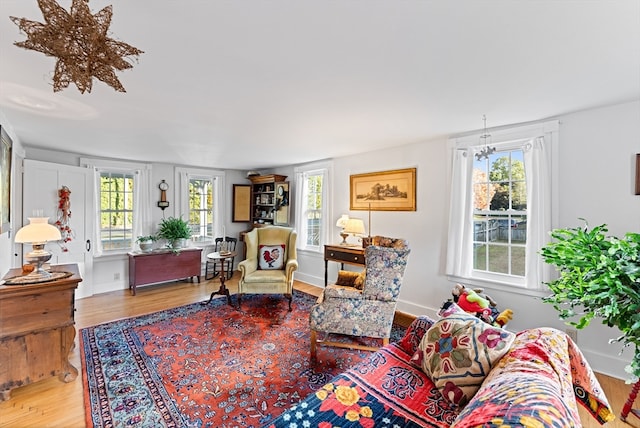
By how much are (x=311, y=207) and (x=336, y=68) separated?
363 centimetres

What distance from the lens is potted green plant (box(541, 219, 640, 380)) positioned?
1298 mm

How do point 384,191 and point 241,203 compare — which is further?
point 241,203

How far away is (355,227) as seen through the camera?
13.2 feet

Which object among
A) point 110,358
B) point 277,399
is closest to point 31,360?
point 110,358

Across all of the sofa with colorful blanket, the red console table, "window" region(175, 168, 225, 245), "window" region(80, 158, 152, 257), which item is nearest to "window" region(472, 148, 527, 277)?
the sofa with colorful blanket

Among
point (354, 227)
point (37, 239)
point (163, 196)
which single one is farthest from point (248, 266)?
point (163, 196)

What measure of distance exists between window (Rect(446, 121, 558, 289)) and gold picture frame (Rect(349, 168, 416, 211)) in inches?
22.3

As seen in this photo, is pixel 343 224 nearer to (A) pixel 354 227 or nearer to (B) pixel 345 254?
(A) pixel 354 227

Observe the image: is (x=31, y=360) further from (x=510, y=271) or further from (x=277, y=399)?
(x=510, y=271)

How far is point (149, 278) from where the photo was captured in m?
4.61

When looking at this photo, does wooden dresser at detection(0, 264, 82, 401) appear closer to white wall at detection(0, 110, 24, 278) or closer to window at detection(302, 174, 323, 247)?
white wall at detection(0, 110, 24, 278)

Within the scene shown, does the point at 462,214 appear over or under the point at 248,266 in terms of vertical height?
over

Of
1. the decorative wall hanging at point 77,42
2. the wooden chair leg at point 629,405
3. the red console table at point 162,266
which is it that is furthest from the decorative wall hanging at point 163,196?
the wooden chair leg at point 629,405

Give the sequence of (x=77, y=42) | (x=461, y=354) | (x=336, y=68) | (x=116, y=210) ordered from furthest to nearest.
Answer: (x=116, y=210)
(x=336, y=68)
(x=461, y=354)
(x=77, y=42)
